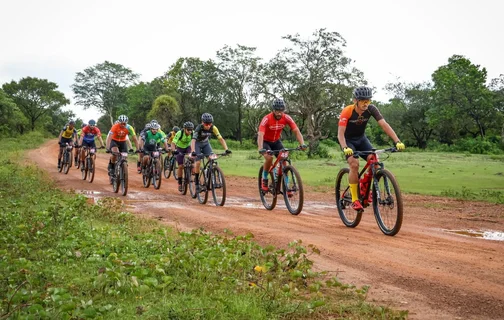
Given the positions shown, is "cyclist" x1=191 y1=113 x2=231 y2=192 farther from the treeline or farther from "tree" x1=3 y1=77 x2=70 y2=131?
"tree" x1=3 y1=77 x2=70 y2=131

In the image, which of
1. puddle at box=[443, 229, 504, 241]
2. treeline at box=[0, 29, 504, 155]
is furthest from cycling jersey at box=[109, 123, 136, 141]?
treeline at box=[0, 29, 504, 155]

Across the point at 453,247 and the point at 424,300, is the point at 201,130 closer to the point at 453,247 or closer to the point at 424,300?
the point at 453,247

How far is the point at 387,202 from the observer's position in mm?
8430

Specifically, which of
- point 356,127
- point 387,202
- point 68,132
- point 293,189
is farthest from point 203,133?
point 68,132

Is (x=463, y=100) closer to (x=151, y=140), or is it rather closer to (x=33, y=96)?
(x=151, y=140)

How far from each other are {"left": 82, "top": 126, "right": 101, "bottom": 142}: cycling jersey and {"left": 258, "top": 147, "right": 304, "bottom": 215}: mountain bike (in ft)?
39.2

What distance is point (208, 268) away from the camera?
213 inches

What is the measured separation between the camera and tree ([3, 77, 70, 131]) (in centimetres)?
8438

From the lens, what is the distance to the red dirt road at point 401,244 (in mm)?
5000

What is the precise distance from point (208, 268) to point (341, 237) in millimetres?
3439

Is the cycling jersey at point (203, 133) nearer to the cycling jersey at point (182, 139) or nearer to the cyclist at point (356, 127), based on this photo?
the cycling jersey at point (182, 139)

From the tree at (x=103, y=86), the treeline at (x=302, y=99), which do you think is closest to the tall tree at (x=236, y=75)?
the treeline at (x=302, y=99)

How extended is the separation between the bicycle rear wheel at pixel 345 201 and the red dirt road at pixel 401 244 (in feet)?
0.70

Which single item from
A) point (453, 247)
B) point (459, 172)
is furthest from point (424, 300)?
point (459, 172)
